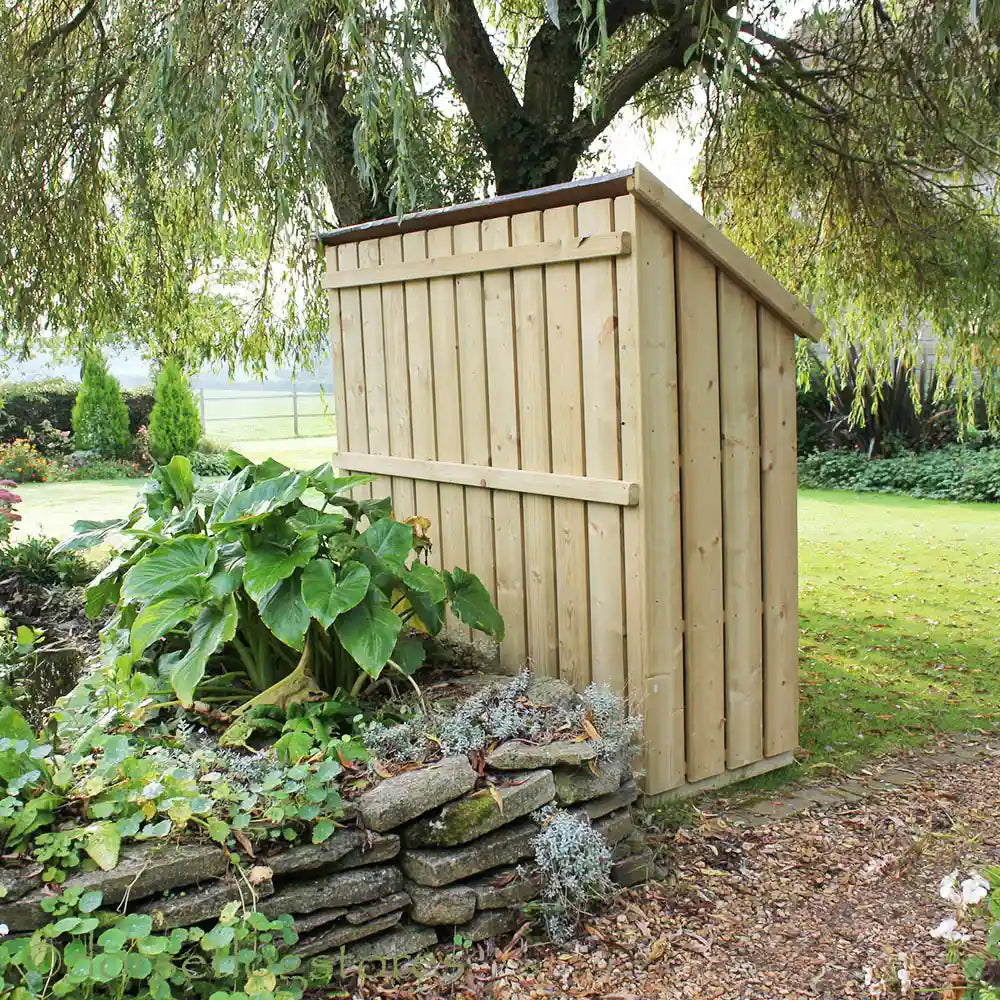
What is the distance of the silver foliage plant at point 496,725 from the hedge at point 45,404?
14.1 meters

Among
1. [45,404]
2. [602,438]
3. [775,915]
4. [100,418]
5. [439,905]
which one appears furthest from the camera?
[45,404]

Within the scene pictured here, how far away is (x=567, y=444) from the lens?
3.67 m

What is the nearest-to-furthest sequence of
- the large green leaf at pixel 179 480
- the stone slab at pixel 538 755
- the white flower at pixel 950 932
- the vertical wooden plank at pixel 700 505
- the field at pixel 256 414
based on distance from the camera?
the white flower at pixel 950 932 < the stone slab at pixel 538 755 < the vertical wooden plank at pixel 700 505 < the large green leaf at pixel 179 480 < the field at pixel 256 414

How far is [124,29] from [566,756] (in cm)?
427

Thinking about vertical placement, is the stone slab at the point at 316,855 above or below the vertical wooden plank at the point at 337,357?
below

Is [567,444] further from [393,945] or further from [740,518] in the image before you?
[393,945]

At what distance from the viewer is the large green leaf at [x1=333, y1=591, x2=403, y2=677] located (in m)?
3.07

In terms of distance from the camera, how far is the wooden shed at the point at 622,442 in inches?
136

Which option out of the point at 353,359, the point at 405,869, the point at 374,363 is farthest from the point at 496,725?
the point at 353,359

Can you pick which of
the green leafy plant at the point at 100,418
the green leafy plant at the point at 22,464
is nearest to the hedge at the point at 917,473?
the green leafy plant at the point at 100,418

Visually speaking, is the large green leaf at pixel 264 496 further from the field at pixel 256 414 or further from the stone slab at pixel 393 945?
the field at pixel 256 414

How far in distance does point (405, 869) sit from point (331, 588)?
801 millimetres

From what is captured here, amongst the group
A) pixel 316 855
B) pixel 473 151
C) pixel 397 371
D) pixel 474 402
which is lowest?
pixel 316 855

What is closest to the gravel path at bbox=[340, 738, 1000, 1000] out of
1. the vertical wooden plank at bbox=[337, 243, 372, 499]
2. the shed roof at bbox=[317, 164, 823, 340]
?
the shed roof at bbox=[317, 164, 823, 340]
